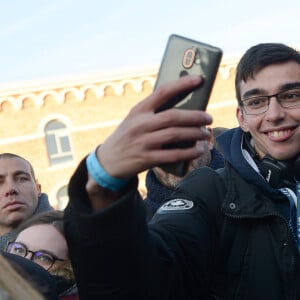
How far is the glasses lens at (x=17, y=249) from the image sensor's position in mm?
2457

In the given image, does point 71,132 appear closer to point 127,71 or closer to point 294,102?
point 127,71

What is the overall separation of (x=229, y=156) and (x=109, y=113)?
18063mm

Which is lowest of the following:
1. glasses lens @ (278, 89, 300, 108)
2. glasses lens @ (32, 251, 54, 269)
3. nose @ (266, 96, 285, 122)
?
glasses lens @ (32, 251, 54, 269)

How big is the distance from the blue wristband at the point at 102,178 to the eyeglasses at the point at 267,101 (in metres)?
1.02

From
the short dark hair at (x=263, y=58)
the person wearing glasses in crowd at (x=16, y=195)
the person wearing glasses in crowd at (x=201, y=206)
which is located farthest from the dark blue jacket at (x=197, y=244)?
the person wearing glasses in crowd at (x=16, y=195)

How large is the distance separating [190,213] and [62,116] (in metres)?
18.2

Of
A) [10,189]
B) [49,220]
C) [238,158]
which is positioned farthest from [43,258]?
[10,189]

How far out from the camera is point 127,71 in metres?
19.6

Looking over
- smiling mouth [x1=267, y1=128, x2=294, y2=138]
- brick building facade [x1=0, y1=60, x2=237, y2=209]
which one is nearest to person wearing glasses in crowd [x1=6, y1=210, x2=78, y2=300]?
smiling mouth [x1=267, y1=128, x2=294, y2=138]

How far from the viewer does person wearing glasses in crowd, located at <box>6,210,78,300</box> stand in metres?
2.34

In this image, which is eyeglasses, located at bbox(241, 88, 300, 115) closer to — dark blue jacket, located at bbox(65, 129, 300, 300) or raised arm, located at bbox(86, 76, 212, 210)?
dark blue jacket, located at bbox(65, 129, 300, 300)

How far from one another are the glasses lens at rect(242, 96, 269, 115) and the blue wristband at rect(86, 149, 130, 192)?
1.01m

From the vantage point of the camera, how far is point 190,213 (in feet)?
5.62

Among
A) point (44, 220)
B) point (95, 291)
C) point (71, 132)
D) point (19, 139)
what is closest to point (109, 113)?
point (71, 132)
